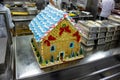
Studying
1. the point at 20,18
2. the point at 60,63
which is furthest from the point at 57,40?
the point at 20,18

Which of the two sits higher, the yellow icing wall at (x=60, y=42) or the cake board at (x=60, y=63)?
the yellow icing wall at (x=60, y=42)

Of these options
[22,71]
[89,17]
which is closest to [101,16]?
[89,17]

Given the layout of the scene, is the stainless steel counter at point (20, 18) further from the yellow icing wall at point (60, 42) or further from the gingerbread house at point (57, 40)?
the yellow icing wall at point (60, 42)

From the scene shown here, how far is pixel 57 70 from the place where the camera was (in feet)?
4.15

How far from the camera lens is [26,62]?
4.35 ft

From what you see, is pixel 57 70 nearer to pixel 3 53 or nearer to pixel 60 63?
pixel 60 63

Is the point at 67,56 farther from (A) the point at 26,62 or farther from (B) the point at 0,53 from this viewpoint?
(B) the point at 0,53

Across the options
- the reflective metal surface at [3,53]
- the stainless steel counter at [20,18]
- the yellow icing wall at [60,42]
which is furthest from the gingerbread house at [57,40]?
the stainless steel counter at [20,18]

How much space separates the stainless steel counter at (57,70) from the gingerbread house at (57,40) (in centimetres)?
7

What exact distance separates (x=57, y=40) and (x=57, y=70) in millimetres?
289

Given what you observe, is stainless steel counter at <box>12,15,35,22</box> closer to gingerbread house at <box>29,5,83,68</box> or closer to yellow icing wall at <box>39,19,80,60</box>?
gingerbread house at <box>29,5,83,68</box>

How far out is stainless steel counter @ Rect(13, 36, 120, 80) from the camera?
1.21 m

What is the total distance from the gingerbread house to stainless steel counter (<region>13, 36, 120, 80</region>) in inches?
Answer: 2.9

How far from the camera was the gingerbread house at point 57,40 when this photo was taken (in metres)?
1.19
